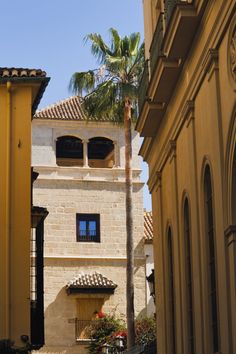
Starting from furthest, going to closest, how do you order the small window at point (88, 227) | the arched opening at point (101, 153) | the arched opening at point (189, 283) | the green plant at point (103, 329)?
1. the arched opening at point (101, 153)
2. the small window at point (88, 227)
3. the green plant at point (103, 329)
4. the arched opening at point (189, 283)

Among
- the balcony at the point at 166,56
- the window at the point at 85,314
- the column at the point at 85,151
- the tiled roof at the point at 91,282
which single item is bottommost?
the window at the point at 85,314

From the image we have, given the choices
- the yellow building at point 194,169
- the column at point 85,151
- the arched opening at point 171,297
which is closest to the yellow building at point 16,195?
the yellow building at point 194,169

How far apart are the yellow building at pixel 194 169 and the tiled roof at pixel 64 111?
2462 cm

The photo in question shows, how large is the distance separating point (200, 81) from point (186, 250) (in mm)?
3734

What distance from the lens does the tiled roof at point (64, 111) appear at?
47.9 metres

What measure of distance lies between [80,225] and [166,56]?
29157mm

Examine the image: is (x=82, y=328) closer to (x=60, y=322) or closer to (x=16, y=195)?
(x=60, y=322)

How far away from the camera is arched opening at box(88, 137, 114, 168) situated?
49156 millimetres

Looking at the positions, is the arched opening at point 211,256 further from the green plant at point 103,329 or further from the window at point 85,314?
the window at point 85,314

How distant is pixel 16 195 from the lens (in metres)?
21.4

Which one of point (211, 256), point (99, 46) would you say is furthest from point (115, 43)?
point (211, 256)

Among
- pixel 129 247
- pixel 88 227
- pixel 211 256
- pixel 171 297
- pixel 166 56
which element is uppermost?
pixel 88 227

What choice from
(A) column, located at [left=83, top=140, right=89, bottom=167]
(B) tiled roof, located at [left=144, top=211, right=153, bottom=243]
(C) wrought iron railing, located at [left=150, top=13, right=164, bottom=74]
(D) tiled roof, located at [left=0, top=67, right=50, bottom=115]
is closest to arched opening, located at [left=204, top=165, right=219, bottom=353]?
(C) wrought iron railing, located at [left=150, top=13, right=164, bottom=74]

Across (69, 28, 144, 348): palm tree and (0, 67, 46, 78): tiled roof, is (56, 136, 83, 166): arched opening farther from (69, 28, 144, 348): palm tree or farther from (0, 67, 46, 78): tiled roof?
(0, 67, 46, 78): tiled roof
